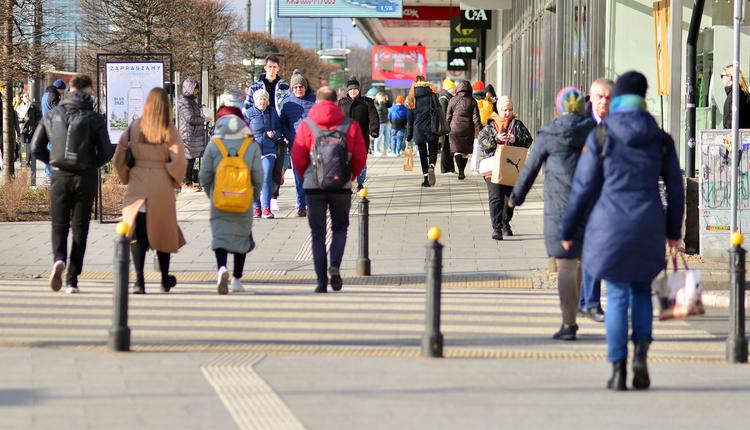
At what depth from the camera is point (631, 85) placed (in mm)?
8078

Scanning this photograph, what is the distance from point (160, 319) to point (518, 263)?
15.6 feet

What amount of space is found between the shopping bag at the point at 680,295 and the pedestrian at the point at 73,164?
558 centimetres

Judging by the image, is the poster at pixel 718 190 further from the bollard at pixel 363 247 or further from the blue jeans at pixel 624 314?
the blue jeans at pixel 624 314

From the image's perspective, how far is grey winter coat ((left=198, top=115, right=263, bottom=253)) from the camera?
1212cm

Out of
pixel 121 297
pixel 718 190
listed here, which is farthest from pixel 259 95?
pixel 121 297

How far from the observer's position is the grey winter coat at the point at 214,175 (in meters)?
12.1

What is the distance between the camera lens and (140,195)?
1198cm

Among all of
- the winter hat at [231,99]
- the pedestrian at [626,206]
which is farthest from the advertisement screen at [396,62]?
the pedestrian at [626,206]

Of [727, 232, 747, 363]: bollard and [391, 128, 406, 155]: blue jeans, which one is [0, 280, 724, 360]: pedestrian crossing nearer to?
[727, 232, 747, 363]: bollard

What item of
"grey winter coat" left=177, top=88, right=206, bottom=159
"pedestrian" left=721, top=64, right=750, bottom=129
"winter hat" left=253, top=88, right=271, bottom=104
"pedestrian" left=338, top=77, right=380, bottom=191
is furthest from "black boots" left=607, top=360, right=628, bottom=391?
"grey winter coat" left=177, top=88, right=206, bottom=159

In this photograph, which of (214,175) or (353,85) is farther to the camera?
(353,85)

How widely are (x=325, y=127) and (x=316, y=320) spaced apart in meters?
1.99

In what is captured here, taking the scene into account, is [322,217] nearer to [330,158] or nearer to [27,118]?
[330,158]

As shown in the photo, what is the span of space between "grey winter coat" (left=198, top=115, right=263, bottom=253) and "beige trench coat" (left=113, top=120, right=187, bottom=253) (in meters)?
0.26
